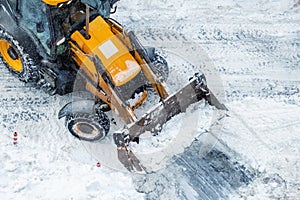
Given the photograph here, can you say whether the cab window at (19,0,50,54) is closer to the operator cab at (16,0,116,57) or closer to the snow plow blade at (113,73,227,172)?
the operator cab at (16,0,116,57)

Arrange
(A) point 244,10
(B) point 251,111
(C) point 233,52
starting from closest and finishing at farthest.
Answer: (B) point 251,111 → (C) point 233,52 → (A) point 244,10

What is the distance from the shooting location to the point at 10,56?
9602 mm

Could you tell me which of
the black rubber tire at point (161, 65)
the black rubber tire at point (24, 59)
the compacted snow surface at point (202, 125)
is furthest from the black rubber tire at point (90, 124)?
the black rubber tire at point (161, 65)

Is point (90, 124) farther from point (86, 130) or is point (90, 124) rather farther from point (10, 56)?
point (10, 56)

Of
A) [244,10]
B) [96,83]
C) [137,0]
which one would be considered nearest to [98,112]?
[96,83]

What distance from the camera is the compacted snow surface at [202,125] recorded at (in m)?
8.20

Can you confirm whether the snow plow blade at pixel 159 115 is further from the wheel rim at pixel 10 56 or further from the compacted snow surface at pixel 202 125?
the wheel rim at pixel 10 56

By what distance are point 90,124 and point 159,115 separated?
3.61 ft

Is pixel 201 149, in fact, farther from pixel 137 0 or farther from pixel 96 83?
pixel 137 0

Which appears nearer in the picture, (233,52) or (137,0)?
(233,52)

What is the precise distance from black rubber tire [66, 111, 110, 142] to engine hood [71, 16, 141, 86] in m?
0.62

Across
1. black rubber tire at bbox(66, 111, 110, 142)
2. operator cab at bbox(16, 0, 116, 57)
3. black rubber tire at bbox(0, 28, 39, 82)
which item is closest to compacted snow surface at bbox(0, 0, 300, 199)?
black rubber tire at bbox(66, 111, 110, 142)

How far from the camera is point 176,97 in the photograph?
8578 mm

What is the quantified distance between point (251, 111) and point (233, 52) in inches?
62.5
